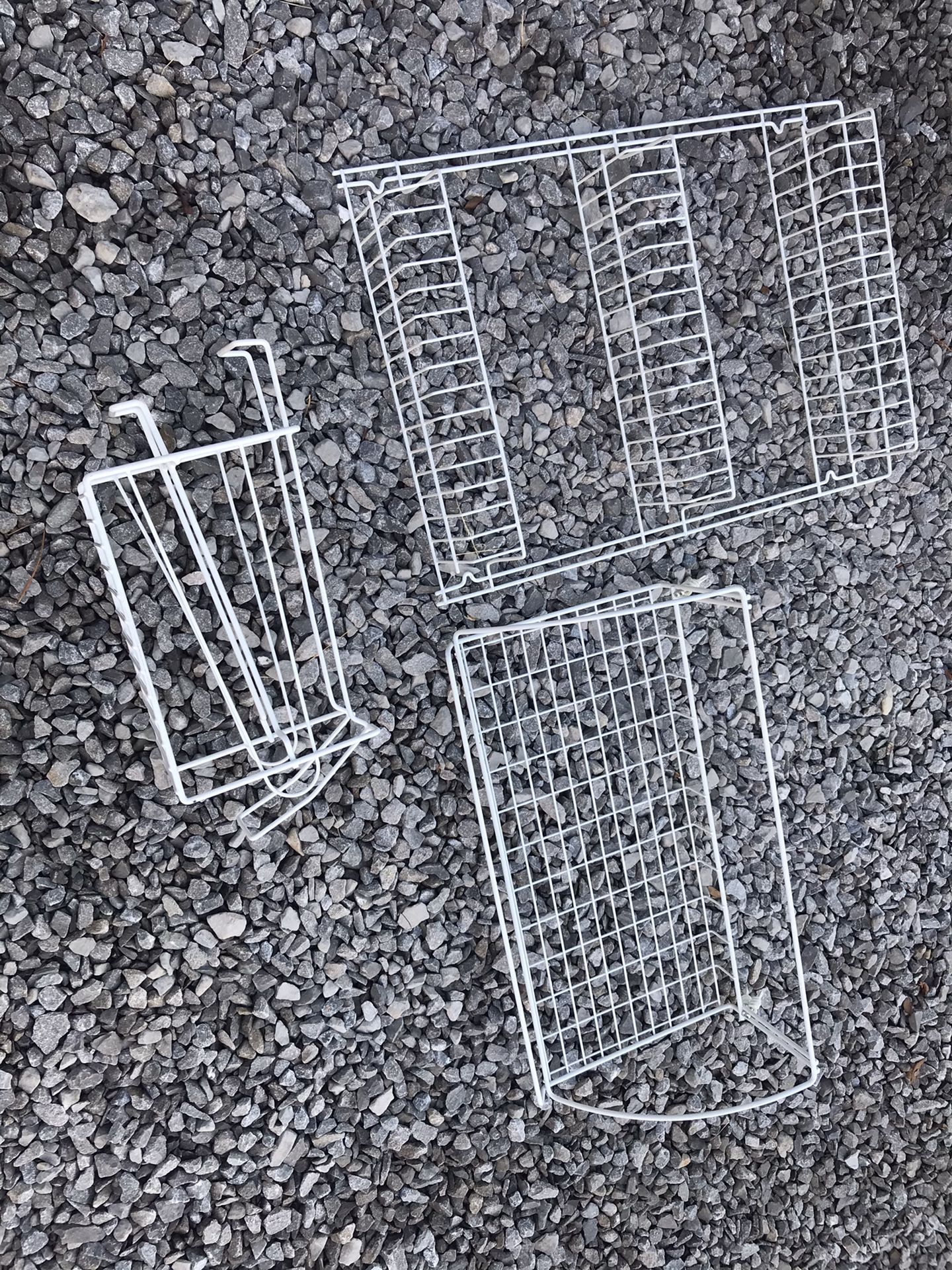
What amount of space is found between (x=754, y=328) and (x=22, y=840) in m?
1.42

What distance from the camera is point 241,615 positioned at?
126cm

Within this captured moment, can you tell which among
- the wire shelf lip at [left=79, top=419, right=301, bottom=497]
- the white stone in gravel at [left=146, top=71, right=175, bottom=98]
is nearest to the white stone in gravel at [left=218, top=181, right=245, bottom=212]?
the white stone in gravel at [left=146, top=71, right=175, bottom=98]

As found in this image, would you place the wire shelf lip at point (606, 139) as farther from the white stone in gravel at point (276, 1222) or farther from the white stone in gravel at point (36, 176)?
the white stone in gravel at point (276, 1222)

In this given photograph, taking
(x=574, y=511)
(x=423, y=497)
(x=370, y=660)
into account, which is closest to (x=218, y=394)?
(x=423, y=497)

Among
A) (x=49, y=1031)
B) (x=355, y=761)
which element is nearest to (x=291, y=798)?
(x=355, y=761)

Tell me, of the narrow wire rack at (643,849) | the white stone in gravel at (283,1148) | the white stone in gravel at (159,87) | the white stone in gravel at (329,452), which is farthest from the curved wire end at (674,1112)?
the white stone in gravel at (159,87)

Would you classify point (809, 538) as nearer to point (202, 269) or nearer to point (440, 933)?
point (440, 933)

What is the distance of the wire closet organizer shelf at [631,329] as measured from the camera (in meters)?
1.31

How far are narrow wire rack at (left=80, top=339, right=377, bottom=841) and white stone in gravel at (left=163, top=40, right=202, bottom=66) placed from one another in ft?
1.29

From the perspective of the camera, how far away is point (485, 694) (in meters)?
1.39

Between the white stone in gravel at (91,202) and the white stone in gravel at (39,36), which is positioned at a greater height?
the white stone in gravel at (39,36)

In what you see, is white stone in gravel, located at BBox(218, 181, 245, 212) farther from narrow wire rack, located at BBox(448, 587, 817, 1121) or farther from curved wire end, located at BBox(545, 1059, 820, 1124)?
curved wire end, located at BBox(545, 1059, 820, 1124)

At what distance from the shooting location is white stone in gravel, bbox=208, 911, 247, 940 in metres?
1.27

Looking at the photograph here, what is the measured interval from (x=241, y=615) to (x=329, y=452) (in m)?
0.28
